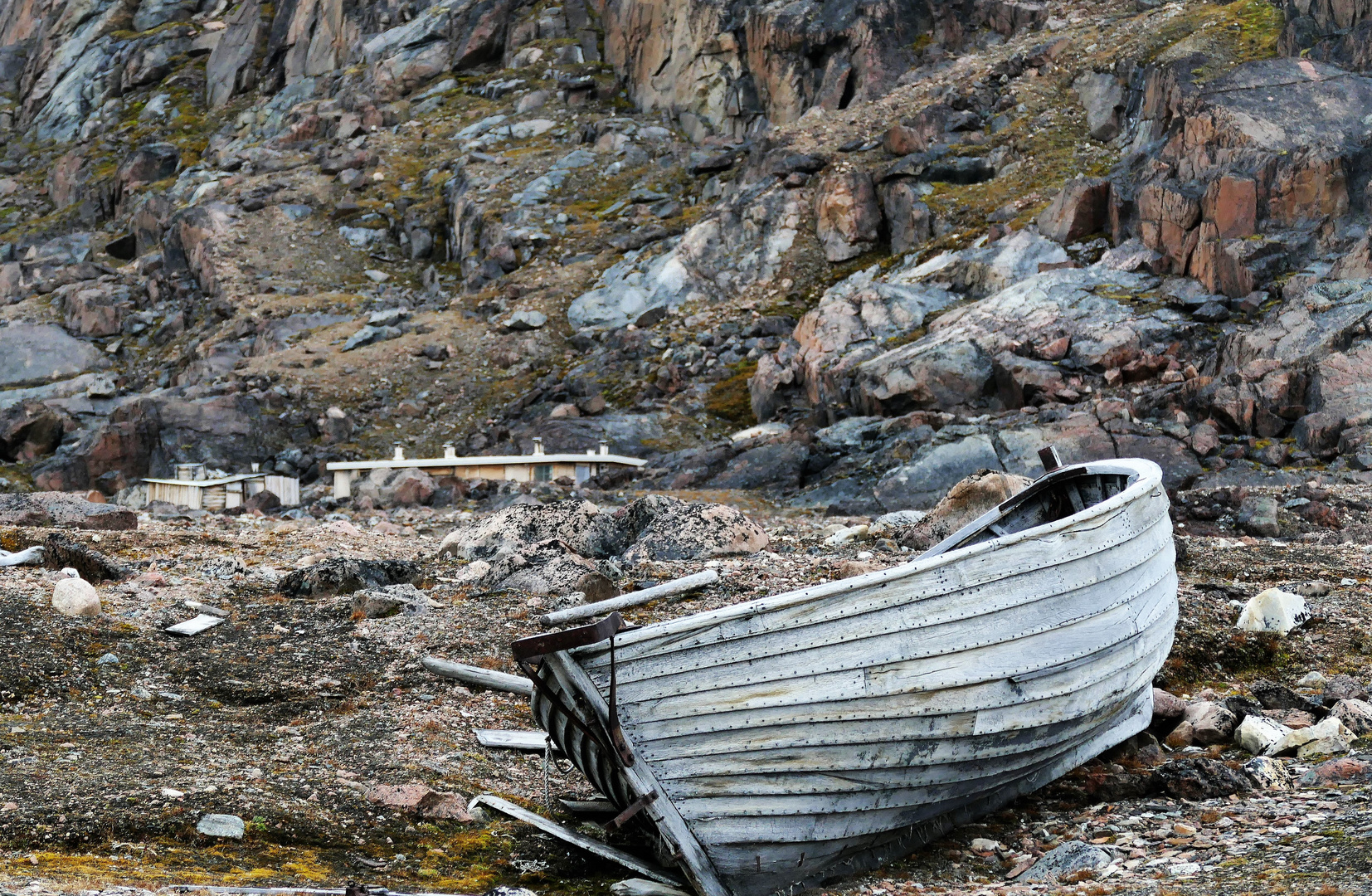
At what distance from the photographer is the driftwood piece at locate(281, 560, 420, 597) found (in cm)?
1343

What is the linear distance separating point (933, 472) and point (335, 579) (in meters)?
12.3

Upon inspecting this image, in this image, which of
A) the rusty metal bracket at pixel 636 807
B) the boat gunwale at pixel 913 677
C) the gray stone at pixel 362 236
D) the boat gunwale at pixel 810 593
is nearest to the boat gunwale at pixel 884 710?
the boat gunwale at pixel 913 677

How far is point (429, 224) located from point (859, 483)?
Answer: 34.2m

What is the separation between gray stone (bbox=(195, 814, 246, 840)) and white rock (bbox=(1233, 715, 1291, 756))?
6.76m

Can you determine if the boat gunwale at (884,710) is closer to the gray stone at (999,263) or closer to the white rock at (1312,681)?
the white rock at (1312,681)

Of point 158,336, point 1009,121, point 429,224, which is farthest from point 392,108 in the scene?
point 1009,121

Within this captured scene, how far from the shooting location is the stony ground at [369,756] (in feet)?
21.6

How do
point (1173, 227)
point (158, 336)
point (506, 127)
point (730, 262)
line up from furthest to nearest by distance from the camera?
point (506, 127) < point (158, 336) < point (730, 262) < point (1173, 227)

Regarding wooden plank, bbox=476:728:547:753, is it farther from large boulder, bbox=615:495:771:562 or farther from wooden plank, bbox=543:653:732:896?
large boulder, bbox=615:495:771:562

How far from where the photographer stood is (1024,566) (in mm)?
7359

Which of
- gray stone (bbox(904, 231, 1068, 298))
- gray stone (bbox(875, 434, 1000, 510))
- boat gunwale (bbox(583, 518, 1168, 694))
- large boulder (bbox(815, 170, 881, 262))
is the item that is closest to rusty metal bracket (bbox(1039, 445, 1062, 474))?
boat gunwale (bbox(583, 518, 1168, 694))

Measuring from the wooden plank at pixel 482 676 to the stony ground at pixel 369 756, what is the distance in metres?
0.15

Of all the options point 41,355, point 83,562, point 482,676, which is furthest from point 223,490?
point 41,355

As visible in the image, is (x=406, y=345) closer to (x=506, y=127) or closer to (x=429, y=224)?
(x=429, y=224)
